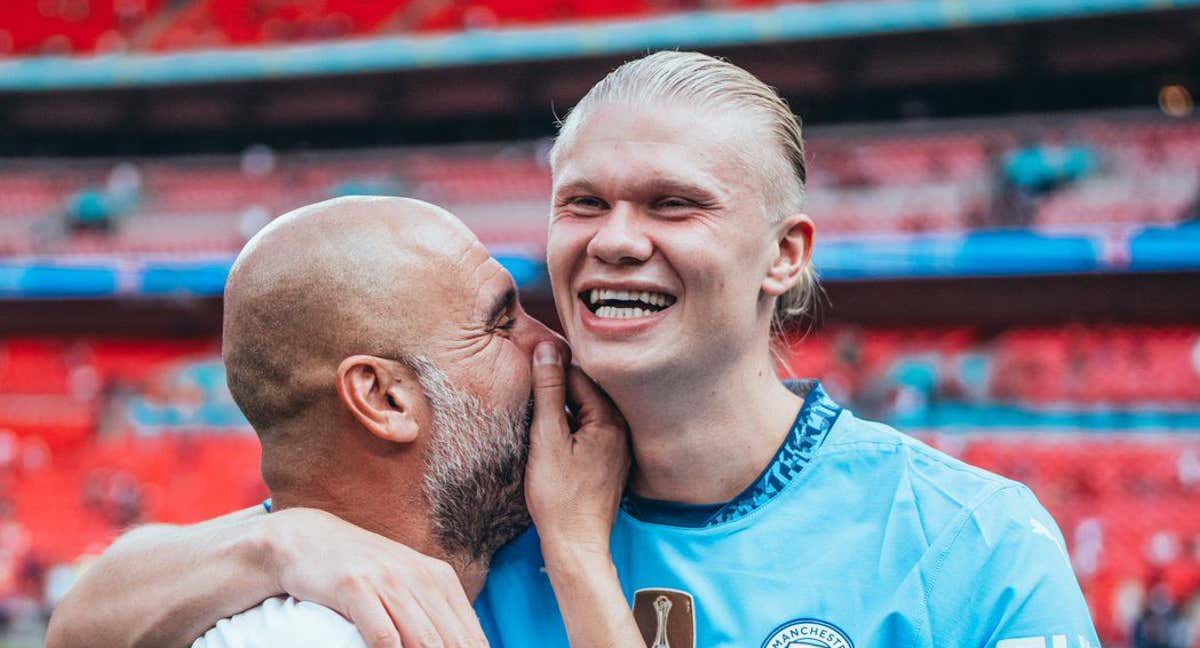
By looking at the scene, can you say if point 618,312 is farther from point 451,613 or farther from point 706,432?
point 451,613

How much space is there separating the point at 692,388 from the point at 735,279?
21 cm

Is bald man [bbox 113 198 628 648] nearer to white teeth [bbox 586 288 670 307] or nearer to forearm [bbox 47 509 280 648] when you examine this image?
forearm [bbox 47 509 280 648]

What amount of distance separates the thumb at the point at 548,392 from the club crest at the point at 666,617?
0.36m

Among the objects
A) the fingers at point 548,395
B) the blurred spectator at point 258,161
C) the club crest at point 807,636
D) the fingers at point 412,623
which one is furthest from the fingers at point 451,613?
the blurred spectator at point 258,161

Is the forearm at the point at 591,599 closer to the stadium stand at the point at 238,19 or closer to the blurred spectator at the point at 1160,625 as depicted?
the blurred spectator at the point at 1160,625

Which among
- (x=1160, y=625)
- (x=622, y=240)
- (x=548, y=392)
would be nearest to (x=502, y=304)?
(x=548, y=392)

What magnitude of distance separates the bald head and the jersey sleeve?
1030mm

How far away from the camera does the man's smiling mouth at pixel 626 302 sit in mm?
2051

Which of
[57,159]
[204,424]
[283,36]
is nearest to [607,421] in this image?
[204,424]

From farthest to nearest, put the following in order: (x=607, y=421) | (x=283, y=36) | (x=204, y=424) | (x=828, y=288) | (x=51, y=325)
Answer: (x=283, y=36) < (x=51, y=325) < (x=204, y=424) < (x=828, y=288) < (x=607, y=421)

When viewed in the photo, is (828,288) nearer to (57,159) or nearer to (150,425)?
(150,425)

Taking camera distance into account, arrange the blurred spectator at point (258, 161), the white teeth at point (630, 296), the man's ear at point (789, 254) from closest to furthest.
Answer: the white teeth at point (630, 296) < the man's ear at point (789, 254) < the blurred spectator at point (258, 161)

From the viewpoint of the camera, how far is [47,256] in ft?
49.2

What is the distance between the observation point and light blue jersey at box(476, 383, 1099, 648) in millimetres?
1874
